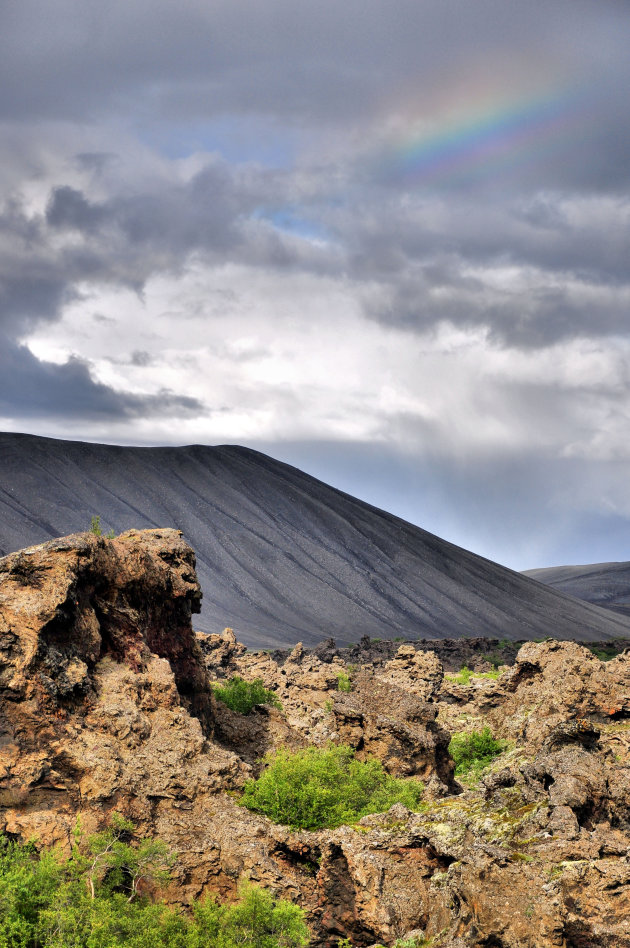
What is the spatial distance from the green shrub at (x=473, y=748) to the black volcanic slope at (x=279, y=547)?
68.3 metres

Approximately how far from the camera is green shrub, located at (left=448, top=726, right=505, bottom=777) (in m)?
26.3

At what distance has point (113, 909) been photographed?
11.9 metres

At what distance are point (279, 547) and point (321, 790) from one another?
120 metres

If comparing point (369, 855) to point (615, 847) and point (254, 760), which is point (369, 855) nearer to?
point (615, 847)

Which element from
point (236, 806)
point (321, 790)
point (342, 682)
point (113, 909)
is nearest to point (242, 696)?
point (342, 682)

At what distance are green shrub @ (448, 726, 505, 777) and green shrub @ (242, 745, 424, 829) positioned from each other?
714 cm

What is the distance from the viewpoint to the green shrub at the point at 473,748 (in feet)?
86.2

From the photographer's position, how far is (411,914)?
12.4 meters

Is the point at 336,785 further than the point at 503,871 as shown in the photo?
Yes

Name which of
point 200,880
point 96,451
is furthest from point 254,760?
point 96,451

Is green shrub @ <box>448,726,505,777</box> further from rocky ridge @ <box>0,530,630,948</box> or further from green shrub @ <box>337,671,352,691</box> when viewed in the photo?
rocky ridge @ <box>0,530,630,948</box>

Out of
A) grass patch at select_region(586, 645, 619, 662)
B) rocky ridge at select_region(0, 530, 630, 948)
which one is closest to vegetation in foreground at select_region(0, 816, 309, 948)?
rocky ridge at select_region(0, 530, 630, 948)

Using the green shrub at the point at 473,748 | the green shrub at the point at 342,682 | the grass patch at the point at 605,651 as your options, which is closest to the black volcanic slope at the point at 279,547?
the grass patch at the point at 605,651

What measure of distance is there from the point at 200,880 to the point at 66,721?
321 cm
